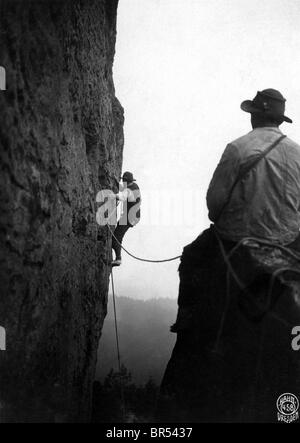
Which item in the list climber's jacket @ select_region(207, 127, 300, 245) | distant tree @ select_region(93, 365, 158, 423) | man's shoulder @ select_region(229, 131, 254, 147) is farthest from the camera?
distant tree @ select_region(93, 365, 158, 423)

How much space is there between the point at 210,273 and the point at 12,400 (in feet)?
9.33

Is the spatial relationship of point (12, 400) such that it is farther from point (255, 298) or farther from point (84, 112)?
point (84, 112)

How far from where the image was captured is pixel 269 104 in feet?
19.3

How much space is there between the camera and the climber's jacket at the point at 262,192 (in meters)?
5.43

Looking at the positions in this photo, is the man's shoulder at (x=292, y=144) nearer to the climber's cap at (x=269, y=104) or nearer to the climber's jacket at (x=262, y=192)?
the climber's jacket at (x=262, y=192)

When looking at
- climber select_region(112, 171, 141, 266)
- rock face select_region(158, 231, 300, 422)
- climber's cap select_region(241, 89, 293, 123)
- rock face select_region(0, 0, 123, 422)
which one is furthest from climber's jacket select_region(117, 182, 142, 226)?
climber's cap select_region(241, 89, 293, 123)

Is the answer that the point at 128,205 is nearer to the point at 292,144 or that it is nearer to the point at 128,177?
the point at 128,177

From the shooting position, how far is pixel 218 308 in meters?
5.99

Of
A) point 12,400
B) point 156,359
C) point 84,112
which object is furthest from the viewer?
point 156,359

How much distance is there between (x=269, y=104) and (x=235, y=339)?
287cm

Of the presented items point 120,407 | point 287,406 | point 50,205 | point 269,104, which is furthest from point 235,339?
point 120,407

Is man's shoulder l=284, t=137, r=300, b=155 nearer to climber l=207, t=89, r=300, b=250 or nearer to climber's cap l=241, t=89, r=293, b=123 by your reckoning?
climber l=207, t=89, r=300, b=250

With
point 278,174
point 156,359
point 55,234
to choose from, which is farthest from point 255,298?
point 156,359

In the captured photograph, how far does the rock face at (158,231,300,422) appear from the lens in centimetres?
524
